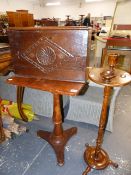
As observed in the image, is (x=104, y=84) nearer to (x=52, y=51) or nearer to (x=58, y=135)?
(x=52, y=51)

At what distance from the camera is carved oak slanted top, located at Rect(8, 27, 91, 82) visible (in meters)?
0.92

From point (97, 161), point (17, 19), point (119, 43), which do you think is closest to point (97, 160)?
point (97, 161)

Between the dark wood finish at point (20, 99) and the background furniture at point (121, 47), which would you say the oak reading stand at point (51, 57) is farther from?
the background furniture at point (121, 47)

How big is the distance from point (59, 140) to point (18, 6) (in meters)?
9.84

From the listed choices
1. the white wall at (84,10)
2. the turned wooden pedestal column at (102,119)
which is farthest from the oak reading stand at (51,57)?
the white wall at (84,10)

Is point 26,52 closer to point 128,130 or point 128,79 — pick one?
point 128,79

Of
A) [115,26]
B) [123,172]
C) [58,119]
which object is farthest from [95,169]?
[115,26]

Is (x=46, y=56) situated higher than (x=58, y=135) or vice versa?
(x=46, y=56)

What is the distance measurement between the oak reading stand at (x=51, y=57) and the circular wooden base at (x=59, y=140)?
Answer: 0.52 m

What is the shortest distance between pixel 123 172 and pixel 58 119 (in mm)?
728

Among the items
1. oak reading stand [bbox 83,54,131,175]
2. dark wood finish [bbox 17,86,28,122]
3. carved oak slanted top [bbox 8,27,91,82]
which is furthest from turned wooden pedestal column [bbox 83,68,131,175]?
dark wood finish [bbox 17,86,28,122]

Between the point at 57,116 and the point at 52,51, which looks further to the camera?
the point at 57,116

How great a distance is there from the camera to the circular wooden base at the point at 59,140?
4.47 ft

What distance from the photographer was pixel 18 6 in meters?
9.03
